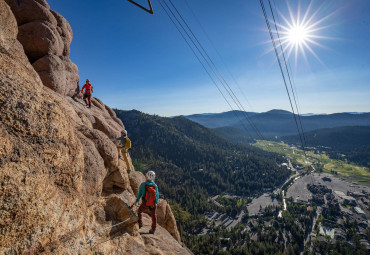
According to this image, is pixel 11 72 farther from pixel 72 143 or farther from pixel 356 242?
pixel 356 242

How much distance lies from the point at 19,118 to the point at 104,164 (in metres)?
6.24

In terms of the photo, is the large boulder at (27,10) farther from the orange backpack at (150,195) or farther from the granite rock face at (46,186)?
the orange backpack at (150,195)

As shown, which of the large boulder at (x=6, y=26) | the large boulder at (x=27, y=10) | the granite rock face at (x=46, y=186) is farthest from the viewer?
the large boulder at (x=27, y=10)

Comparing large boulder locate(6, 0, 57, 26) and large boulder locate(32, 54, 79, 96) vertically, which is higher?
large boulder locate(6, 0, 57, 26)

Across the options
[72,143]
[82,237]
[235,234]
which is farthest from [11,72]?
[235,234]

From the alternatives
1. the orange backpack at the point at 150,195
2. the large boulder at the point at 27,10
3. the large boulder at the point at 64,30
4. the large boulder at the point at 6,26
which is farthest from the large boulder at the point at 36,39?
the orange backpack at the point at 150,195

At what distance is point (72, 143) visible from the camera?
6973mm

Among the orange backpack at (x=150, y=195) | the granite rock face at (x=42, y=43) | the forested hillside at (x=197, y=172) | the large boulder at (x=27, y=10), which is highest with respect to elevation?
the large boulder at (x=27, y=10)

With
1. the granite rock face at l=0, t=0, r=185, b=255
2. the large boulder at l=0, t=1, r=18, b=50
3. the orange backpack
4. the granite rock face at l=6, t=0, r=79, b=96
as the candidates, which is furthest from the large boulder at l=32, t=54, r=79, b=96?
the orange backpack

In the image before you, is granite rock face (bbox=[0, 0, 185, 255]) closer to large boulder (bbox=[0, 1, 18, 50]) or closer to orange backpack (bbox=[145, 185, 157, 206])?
large boulder (bbox=[0, 1, 18, 50])

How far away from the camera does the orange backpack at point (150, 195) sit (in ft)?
29.0

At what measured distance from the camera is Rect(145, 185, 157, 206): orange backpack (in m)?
8.84

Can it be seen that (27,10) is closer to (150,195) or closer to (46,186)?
(46,186)

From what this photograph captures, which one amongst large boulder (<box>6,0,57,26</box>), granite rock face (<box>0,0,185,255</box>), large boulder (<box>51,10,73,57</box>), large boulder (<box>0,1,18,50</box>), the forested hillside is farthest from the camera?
the forested hillside
